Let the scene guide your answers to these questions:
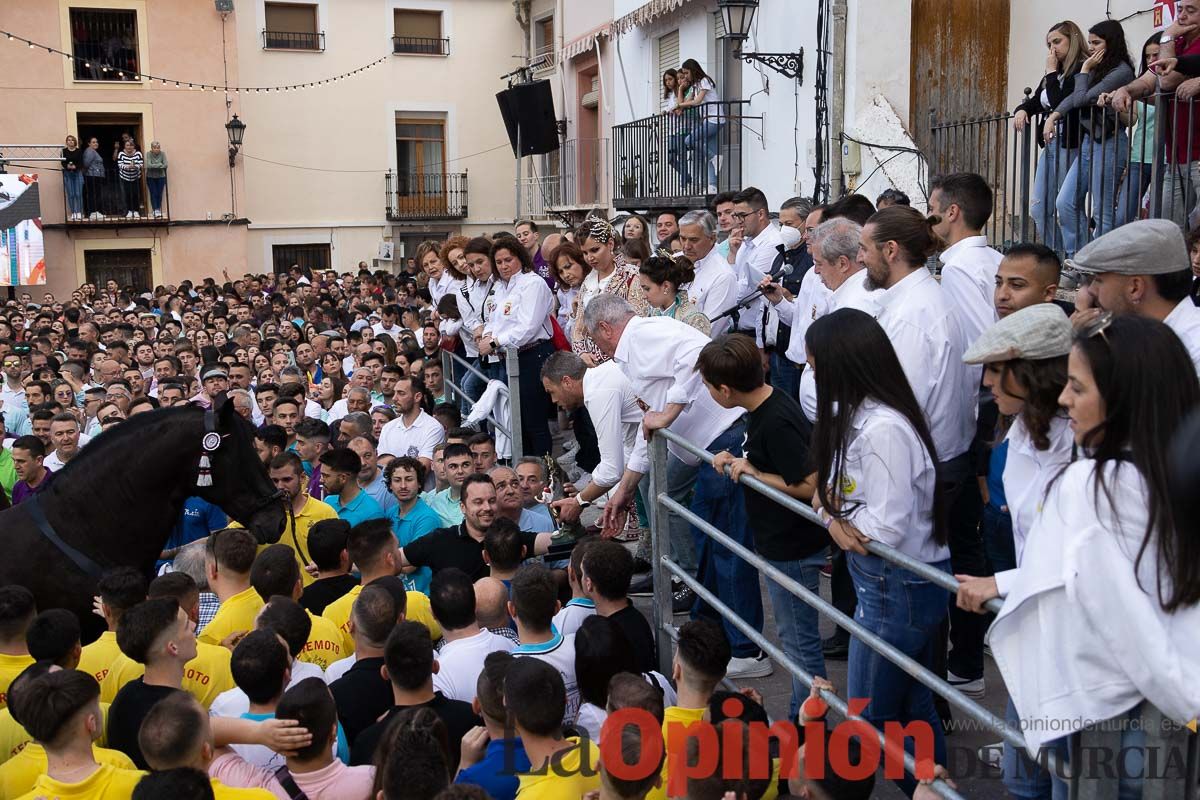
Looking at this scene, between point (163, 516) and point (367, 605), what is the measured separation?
202 cm

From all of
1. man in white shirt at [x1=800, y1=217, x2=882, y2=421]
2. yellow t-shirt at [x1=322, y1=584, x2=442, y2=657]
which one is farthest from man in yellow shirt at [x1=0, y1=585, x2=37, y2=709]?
man in white shirt at [x1=800, y1=217, x2=882, y2=421]

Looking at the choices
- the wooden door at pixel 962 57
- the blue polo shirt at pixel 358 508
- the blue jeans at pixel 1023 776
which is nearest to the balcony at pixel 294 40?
the wooden door at pixel 962 57

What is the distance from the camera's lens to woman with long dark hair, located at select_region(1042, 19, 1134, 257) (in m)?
7.14

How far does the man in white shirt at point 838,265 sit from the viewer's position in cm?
543

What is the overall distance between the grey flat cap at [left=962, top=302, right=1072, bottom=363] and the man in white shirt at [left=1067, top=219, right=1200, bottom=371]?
458 mm

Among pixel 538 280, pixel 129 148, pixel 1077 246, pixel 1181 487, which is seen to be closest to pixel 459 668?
Answer: pixel 1181 487

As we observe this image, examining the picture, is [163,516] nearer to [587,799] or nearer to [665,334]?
[665,334]

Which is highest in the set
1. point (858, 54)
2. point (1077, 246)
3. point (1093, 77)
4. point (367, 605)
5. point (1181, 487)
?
point (858, 54)

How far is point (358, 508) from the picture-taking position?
695 centimetres

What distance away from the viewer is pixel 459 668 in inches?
178

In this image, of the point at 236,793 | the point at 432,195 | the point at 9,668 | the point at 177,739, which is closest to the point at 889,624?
the point at 236,793

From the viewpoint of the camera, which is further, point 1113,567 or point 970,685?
point 970,685

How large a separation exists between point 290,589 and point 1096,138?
18.2 feet

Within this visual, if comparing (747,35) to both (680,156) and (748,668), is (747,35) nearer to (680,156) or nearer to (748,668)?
(680,156)
